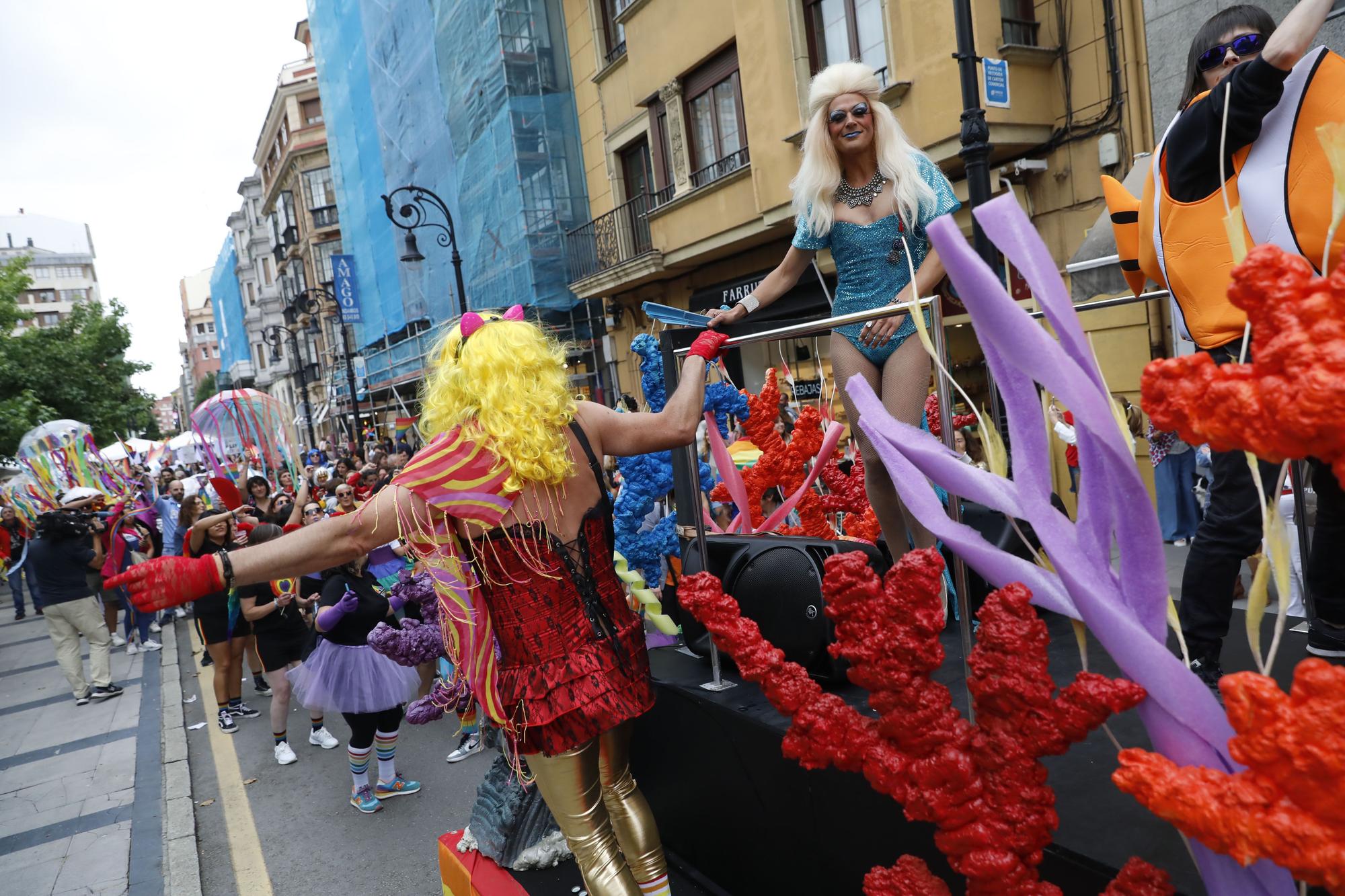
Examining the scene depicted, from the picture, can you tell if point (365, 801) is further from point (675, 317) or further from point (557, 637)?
point (675, 317)

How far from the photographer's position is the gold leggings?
237 centimetres

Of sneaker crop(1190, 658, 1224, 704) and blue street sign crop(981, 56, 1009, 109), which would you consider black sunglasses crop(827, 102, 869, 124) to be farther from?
blue street sign crop(981, 56, 1009, 109)

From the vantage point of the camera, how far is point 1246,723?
0.97 metres

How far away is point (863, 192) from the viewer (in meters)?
2.67

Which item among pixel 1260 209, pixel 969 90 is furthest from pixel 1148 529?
pixel 969 90

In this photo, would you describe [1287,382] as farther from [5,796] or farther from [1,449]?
[1,449]

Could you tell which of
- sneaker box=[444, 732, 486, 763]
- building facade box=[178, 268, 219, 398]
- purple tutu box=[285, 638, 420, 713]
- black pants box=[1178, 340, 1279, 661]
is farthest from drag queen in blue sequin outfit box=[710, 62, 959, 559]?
building facade box=[178, 268, 219, 398]

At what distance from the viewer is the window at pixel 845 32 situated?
964 cm

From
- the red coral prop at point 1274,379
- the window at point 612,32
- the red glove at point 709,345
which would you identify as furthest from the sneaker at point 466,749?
the window at point 612,32

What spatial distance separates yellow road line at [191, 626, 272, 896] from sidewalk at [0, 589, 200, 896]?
0.68ft

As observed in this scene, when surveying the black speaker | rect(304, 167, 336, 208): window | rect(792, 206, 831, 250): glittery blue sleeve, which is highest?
rect(304, 167, 336, 208): window

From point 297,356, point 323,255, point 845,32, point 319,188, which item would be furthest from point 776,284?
point 319,188

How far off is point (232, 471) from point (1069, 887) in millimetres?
14794

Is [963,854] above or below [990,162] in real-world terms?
below
